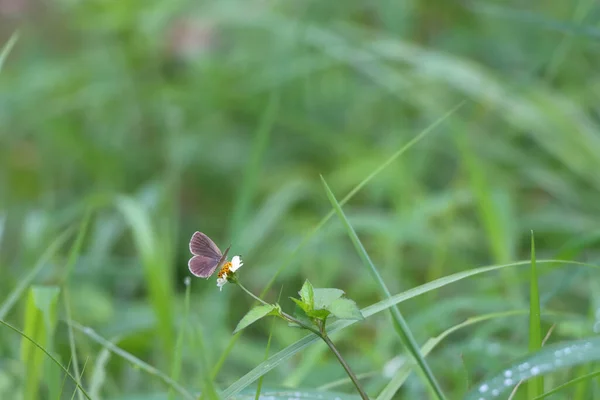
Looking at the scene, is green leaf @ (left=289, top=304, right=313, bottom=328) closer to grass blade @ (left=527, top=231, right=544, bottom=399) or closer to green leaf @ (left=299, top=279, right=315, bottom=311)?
green leaf @ (left=299, top=279, right=315, bottom=311)

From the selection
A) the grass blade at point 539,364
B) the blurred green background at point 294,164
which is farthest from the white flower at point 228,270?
the blurred green background at point 294,164

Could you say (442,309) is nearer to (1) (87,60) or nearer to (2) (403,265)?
(2) (403,265)

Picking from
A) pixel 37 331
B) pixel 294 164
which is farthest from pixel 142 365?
pixel 294 164

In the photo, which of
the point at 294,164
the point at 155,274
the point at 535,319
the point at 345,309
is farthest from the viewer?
the point at 294,164

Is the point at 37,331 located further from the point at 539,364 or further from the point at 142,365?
the point at 539,364

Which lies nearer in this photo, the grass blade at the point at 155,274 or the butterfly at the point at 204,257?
the butterfly at the point at 204,257

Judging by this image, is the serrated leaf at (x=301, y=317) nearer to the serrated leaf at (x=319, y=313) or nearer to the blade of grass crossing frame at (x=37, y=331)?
the serrated leaf at (x=319, y=313)
